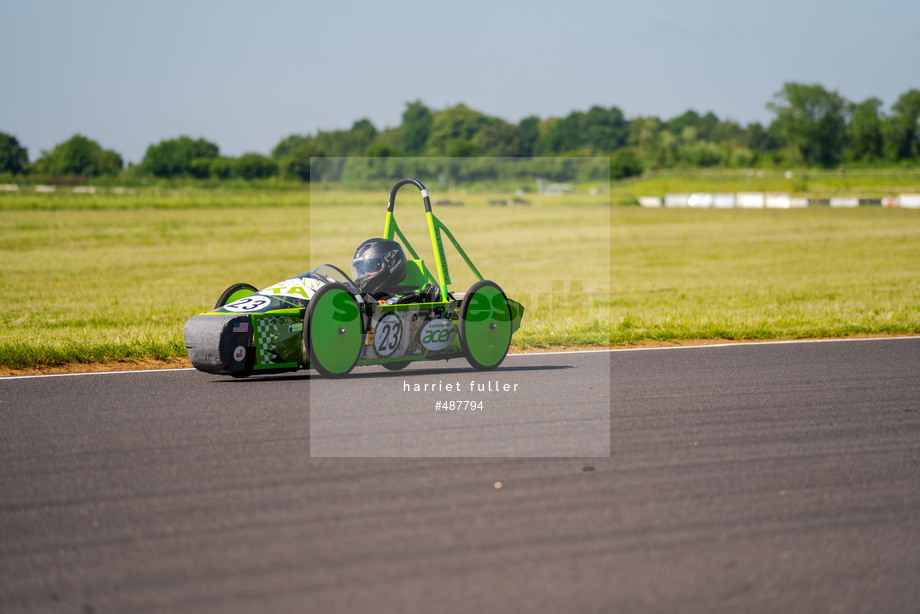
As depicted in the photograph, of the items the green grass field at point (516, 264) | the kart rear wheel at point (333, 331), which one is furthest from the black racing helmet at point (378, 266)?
the green grass field at point (516, 264)

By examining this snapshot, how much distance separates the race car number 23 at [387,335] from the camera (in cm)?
959

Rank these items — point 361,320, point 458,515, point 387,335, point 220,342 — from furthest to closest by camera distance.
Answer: point 387,335, point 361,320, point 220,342, point 458,515

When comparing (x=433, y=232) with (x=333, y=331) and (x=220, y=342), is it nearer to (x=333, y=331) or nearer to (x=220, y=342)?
(x=333, y=331)

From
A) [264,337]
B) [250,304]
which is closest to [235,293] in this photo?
[250,304]

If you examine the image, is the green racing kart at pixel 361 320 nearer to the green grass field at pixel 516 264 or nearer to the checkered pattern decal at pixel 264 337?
the checkered pattern decal at pixel 264 337

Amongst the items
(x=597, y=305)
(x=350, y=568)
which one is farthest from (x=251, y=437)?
(x=597, y=305)

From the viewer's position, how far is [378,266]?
9906mm

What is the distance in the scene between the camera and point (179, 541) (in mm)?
4715

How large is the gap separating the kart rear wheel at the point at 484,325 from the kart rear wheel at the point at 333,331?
121cm

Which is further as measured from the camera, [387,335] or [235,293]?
[235,293]

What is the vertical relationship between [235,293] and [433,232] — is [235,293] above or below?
below

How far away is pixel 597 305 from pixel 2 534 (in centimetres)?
1605

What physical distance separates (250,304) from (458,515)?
463 centimetres

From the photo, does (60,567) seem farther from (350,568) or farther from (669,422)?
(669,422)
